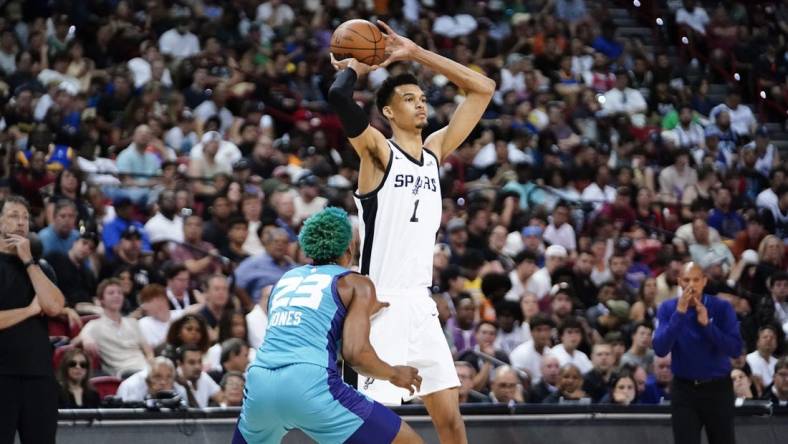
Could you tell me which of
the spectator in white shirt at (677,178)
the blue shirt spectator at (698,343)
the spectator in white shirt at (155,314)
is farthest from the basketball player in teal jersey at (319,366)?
the spectator in white shirt at (677,178)

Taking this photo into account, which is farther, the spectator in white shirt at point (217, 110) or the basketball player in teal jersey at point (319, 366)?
the spectator in white shirt at point (217, 110)

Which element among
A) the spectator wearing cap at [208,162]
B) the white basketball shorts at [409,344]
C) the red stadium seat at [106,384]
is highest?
the white basketball shorts at [409,344]

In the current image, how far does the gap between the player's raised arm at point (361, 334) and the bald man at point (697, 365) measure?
3.52 meters

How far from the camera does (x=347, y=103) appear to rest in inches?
274

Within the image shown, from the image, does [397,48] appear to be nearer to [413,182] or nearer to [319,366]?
[413,182]

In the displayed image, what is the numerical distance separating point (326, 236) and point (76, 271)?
19.6 ft

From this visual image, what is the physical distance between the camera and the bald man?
9.38m

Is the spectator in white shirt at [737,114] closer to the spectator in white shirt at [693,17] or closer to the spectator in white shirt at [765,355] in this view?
the spectator in white shirt at [693,17]

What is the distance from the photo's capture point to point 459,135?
25.6 ft

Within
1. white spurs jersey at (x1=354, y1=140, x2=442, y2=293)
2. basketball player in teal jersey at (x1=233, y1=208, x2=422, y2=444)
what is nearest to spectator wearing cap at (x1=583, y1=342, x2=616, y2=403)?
white spurs jersey at (x1=354, y1=140, x2=442, y2=293)

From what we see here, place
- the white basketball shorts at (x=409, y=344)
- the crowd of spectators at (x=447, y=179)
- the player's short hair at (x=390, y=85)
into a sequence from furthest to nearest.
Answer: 1. the crowd of spectators at (x=447, y=179)
2. the player's short hair at (x=390, y=85)
3. the white basketball shorts at (x=409, y=344)

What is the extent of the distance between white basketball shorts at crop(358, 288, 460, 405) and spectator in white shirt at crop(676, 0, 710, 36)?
1588 cm

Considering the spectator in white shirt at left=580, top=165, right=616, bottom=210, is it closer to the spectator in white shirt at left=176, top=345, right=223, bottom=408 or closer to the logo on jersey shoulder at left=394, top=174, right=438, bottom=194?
the spectator in white shirt at left=176, top=345, right=223, bottom=408

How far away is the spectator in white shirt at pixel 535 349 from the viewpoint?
39.7ft
